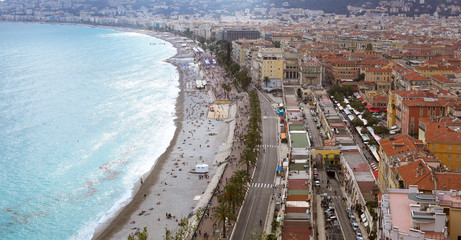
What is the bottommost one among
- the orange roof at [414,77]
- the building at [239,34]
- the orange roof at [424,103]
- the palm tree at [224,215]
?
the palm tree at [224,215]

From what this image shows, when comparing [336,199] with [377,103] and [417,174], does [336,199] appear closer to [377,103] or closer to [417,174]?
[417,174]

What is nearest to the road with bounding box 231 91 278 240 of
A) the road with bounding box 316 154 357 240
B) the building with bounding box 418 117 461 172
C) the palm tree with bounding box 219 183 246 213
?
the palm tree with bounding box 219 183 246 213

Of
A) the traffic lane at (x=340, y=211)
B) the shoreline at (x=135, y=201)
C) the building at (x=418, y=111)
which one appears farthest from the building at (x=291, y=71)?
the traffic lane at (x=340, y=211)

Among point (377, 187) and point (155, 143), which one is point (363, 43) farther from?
point (377, 187)

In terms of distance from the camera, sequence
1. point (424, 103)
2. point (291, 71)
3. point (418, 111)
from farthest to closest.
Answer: point (291, 71)
point (424, 103)
point (418, 111)

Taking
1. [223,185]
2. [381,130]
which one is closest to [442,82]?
[381,130]

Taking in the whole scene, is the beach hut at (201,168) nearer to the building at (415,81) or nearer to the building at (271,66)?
the building at (415,81)
